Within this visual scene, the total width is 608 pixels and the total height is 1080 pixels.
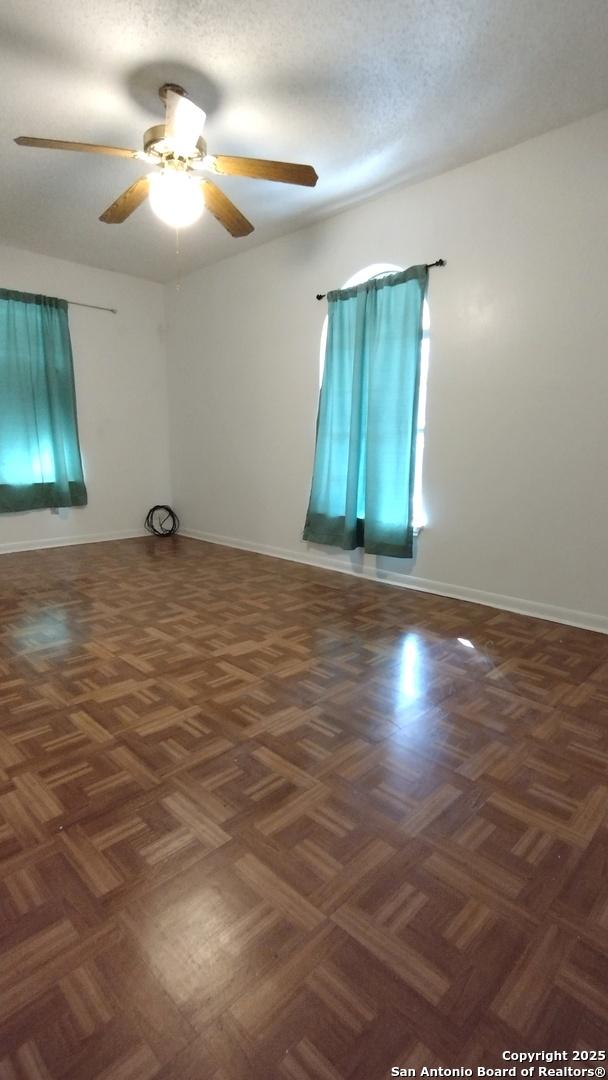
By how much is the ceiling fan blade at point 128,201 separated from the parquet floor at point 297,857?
231 cm

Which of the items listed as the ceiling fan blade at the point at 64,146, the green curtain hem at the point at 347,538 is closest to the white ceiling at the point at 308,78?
the ceiling fan blade at the point at 64,146

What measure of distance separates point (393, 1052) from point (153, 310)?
6315mm

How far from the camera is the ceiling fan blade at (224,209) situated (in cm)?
269

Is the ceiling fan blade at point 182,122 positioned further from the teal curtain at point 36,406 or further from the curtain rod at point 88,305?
the curtain rod at point 88,305

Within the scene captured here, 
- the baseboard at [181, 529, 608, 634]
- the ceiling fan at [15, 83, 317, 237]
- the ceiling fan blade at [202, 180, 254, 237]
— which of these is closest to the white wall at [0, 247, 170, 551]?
the baseboard at [181, 529, 608, 634]

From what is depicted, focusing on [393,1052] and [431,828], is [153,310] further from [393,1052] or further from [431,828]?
[393,1052]

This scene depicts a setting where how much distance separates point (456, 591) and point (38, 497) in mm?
3966

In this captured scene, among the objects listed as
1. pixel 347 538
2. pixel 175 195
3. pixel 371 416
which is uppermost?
pixel 175 195

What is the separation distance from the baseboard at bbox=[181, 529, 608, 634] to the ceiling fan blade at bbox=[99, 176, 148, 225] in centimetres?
280

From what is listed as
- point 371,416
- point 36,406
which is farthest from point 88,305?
point 371,416

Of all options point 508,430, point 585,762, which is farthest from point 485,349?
point 585,762

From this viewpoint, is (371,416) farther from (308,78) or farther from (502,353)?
(308,78)

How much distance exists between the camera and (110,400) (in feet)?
18.5

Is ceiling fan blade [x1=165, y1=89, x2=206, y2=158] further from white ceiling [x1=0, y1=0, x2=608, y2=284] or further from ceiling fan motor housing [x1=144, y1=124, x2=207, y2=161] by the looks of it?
white ceiling [x1=0, y1=0, x2=608, y2=284]
